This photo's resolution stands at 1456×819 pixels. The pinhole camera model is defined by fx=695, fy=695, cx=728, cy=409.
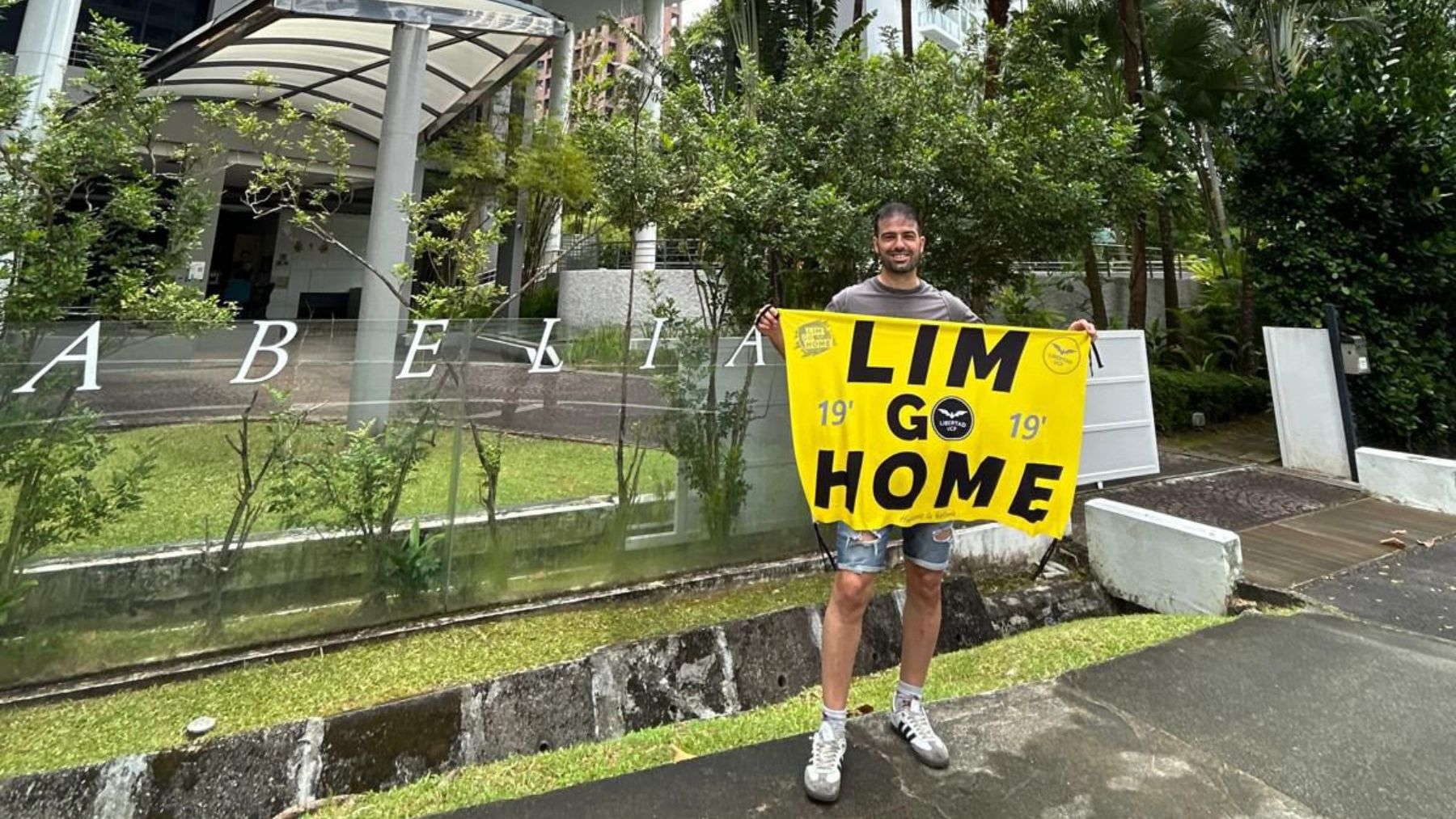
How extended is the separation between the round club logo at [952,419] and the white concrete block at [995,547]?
208 cm

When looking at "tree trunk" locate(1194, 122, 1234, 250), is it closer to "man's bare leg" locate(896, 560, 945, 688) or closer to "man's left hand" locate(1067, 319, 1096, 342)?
"man's left hand" locate(1067, 319, 1096, 342)

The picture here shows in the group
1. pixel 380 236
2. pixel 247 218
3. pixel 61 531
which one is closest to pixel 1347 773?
pixel 61 531

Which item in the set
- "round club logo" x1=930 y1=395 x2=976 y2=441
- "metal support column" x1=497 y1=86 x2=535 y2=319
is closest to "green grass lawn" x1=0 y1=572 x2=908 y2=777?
"round club logo" x1=930 y1=395 x2=976 y2=441

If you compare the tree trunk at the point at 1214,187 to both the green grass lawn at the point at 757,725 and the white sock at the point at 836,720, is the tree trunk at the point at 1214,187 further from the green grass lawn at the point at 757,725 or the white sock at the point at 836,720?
the white sock at the point at 836,720

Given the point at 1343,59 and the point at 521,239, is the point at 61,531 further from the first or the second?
the point at 521,239

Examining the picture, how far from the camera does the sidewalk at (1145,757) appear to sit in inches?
84.4

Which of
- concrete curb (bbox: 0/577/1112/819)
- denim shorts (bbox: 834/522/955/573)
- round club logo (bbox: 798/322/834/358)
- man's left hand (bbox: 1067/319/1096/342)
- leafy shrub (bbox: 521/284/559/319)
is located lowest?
concrete curb (bbox: 0/577/1112/819)

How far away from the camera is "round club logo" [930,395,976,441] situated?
2660 mm

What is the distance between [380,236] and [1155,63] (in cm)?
1317

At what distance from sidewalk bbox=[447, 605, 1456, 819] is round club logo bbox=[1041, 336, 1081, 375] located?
1327 mm

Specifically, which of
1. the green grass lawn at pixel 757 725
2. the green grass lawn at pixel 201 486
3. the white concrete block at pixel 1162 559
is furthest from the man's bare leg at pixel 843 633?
the white concrete block at pixel 1162 559

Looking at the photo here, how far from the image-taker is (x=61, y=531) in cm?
304

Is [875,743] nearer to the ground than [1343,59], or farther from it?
nearer to the ground

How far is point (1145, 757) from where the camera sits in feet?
7.93
